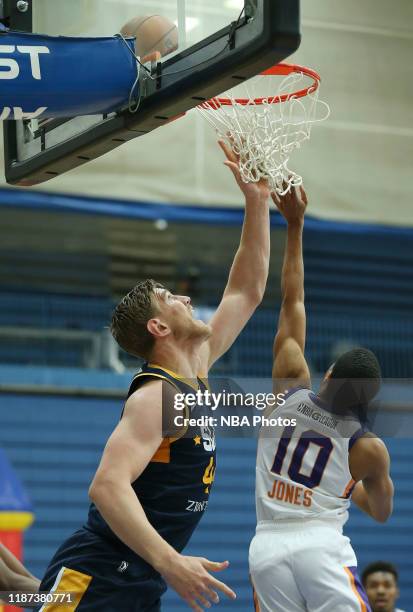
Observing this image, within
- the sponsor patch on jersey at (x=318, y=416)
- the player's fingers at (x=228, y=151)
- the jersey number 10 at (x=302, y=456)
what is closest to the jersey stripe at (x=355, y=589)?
the jersey number 10 at (x=302, y=456)

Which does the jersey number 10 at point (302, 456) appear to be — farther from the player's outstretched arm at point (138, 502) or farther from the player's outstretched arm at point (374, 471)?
the player's outstretched arm at point (138, 502)

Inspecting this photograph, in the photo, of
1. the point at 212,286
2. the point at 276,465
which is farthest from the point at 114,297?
the point at 276,465

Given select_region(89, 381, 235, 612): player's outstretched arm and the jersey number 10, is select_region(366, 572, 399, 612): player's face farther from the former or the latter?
select_region(89, 381, 235, 612): player's outstretched arm

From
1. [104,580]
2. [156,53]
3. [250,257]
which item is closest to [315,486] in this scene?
[250,257]

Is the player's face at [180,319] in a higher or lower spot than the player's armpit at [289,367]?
higher

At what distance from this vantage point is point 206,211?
10.6 meters

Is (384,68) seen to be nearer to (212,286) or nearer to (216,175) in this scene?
(216,175)

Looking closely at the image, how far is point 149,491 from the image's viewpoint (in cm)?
365

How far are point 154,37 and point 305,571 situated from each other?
219cm

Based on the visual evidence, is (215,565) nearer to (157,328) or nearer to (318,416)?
(157,328)

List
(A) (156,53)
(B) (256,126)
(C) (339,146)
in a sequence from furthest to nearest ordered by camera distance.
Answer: (C) (339,146), (B) (256,126), (A) (156,53)

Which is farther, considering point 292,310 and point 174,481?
point 292,310

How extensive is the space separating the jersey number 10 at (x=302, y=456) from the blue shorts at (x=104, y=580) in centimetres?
103

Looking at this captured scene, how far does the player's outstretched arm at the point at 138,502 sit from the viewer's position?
313cm
